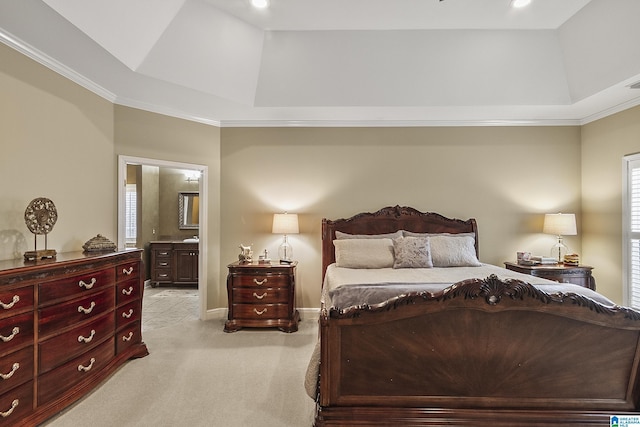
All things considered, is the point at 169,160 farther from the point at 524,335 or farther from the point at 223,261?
the point at 524,335

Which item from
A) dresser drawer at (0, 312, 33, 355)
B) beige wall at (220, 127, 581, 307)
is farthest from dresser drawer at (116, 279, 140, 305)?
beige wall at (220, 127, 581, 307)

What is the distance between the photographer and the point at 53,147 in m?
2.87

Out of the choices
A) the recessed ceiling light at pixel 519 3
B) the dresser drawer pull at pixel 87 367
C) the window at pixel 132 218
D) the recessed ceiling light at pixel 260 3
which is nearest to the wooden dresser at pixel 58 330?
the dresser drawer pull at pixel 87 367

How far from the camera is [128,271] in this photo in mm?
3002

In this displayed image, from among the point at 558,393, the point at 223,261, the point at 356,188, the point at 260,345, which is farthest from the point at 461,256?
the point at 223,261

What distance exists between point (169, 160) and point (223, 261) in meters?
1.51

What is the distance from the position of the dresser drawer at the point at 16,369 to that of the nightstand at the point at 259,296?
6.56 feet

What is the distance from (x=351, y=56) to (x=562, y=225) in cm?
327

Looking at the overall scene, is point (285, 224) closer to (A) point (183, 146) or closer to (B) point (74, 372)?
(A) point (183, 146)

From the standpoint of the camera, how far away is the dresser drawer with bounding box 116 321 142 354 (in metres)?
2.90

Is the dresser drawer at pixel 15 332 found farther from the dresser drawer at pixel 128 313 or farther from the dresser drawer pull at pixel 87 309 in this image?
the dresser drawer at pixel 128 313

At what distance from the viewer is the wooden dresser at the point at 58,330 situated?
1.92 metres

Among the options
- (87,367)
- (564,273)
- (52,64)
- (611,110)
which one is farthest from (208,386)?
(611,110)

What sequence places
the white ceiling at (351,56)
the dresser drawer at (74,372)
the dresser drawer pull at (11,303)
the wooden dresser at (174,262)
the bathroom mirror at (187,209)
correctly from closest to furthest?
the dresser drawer pull at (11,303), the dresser drawer at (74,372), the white ceiling at (351,56), the wooden dresser at (174,262), the bathroom mirror at (187,209)
